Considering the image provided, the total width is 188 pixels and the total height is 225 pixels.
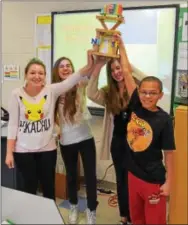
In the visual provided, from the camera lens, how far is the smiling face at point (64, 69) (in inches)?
32.8

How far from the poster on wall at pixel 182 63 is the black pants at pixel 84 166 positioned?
27 centimetres

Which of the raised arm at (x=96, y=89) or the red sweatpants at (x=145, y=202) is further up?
the raised arm at (x=96, y=89)

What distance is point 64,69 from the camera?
2.77 ft

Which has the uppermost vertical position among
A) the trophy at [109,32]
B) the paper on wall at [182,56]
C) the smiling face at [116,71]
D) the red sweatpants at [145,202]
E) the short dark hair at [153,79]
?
the trophy at [109,32]

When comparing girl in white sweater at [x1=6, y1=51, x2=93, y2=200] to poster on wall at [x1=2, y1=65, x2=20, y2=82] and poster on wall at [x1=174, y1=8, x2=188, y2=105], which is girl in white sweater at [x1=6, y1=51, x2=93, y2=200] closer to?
poster on wall at [x1=2, y1=65, x2=20, y2=82]

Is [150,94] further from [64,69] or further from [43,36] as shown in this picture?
[43,36]

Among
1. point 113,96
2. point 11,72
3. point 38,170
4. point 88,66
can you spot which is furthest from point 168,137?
point 11,72

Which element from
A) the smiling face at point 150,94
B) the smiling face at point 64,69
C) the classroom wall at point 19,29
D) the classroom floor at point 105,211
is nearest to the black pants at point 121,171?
the classroom floor at point 105,211

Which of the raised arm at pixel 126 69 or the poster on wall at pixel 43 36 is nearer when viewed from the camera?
the raised arm at pixel 126 69

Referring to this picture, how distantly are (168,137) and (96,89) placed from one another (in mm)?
225

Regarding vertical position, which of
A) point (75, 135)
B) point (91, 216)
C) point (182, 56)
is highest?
point (182, 56)

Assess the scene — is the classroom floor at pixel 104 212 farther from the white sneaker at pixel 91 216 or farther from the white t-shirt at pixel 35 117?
the white t-shirt at pixel 35 117

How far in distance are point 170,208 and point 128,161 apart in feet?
0.53

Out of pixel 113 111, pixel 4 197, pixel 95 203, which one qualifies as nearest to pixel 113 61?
pixel 113 111
